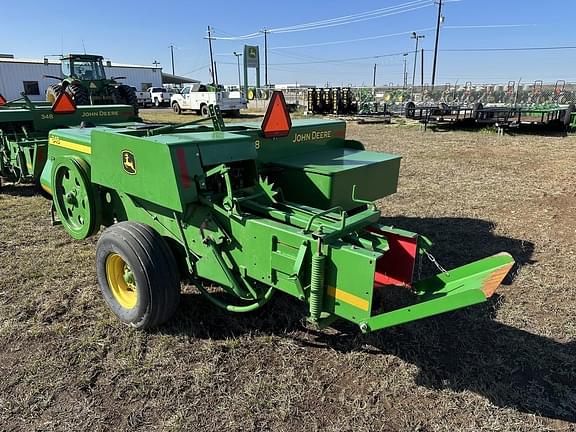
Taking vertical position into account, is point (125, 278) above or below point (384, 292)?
above

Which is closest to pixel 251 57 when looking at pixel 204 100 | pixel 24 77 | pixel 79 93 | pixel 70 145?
pixel 204 100

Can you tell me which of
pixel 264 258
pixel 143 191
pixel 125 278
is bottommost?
pixel 125 278

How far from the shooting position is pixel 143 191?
2.84 m

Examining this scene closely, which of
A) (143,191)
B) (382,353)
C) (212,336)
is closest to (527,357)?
(382,353)

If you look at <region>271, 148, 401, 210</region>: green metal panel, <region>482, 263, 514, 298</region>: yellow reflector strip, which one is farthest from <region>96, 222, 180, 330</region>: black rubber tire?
<region>482, 263, 514, 298</region>: yellow reflector strip

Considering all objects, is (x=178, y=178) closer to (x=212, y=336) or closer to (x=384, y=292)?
(x=212, y=336)

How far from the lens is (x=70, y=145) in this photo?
3.70 m

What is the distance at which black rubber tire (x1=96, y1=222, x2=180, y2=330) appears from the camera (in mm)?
2836

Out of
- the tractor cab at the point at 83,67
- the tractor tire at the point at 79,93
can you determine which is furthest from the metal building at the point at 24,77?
the tractor tire at the point at 79,93

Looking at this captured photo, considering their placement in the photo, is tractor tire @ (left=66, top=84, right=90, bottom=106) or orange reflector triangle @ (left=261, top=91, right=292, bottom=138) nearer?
orange reflector triangle @ (left=261, top=91, right=292, bottom=138)

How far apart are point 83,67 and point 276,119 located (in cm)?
1733

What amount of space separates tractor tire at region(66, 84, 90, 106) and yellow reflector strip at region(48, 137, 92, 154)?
12.0 meters

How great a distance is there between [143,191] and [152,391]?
120cm

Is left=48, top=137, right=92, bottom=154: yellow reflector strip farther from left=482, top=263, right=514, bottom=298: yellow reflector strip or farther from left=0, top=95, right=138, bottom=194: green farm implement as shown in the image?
left=482, top=263, right=514, bottom=298: yellow reflector strip
